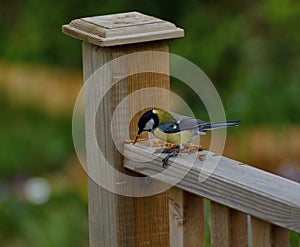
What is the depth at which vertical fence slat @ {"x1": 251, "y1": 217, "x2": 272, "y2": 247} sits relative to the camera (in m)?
1.46

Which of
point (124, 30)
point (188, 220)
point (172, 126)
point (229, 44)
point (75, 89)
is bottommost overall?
point (75, 89)

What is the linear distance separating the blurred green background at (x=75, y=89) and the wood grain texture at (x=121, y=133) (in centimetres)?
214

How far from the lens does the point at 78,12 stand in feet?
17.6

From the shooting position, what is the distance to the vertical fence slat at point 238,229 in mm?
1532

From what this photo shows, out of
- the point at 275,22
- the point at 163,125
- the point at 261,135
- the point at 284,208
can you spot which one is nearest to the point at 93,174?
the point at 163,125

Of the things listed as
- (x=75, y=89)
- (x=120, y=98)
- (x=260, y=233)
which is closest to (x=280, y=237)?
(x=260, y=233)

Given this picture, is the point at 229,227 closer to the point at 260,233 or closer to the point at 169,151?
the point at 260,233

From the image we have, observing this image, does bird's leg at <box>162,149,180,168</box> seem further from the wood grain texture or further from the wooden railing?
the wood grain texture

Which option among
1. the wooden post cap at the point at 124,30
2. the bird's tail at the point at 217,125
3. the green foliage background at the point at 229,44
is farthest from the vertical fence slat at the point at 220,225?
the green foliage background at the point at 229,44

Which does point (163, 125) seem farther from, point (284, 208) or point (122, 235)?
point (284, 208)

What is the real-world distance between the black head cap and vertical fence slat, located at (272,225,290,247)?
36 centimetres

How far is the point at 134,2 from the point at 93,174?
139 inches

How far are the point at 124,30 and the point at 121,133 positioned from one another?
202 mm

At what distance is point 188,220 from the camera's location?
1.63 m
